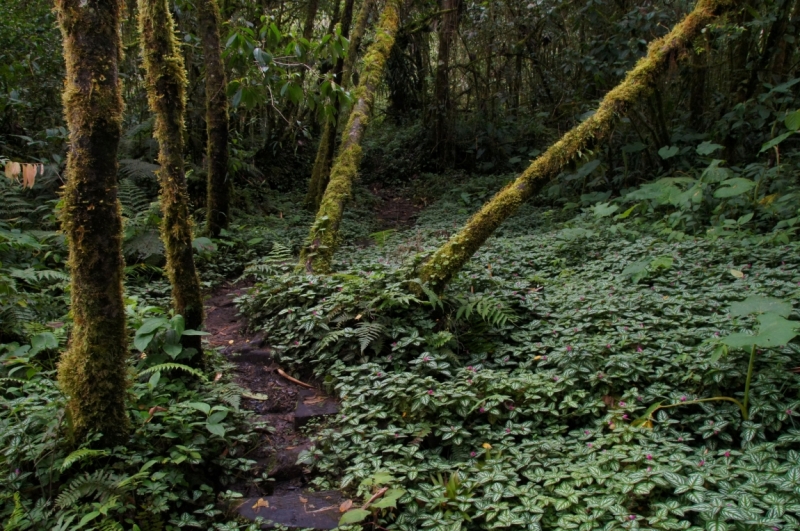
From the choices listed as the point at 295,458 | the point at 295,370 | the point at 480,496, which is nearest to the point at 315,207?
the point at 295,370

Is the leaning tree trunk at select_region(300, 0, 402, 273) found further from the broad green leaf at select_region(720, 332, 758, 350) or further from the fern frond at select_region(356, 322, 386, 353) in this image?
the broad green leaf at select_region(720, 332, 758, 350)

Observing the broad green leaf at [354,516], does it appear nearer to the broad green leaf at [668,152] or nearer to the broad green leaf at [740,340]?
the broad green leaf at [740,340]

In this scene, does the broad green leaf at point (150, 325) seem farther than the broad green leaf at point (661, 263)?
No

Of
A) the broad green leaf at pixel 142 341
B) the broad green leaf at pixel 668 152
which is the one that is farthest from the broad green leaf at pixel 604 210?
the broad green leaf at pixel 142 341

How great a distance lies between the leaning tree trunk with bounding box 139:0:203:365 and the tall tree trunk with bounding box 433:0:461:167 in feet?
29.6

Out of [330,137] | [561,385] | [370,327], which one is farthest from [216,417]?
[330,137]

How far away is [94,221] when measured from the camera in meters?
2.44

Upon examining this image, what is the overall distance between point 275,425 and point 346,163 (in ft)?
14.4

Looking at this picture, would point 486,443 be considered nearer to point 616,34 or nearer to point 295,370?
point 295,370

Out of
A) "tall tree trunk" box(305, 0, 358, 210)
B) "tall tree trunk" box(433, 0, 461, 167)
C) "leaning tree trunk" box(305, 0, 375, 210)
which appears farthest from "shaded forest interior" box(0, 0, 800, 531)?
"tall tree trunk" box(433, 0, 461, 167)

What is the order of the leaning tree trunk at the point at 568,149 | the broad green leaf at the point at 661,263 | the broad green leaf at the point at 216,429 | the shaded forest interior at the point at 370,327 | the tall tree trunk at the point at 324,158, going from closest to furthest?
the shaded forest interior at the point at 370,327
the broad green leaf at the point at 216,429
the leaning tree trunk at the point at 568,149
the broad green leaf at the point at 661,263
the tall tree trunk at the point at 324,158

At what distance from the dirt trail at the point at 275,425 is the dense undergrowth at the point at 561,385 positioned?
0.16 metres

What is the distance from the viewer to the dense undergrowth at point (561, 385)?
242cm

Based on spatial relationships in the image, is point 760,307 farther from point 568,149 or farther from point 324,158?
point 324,158
